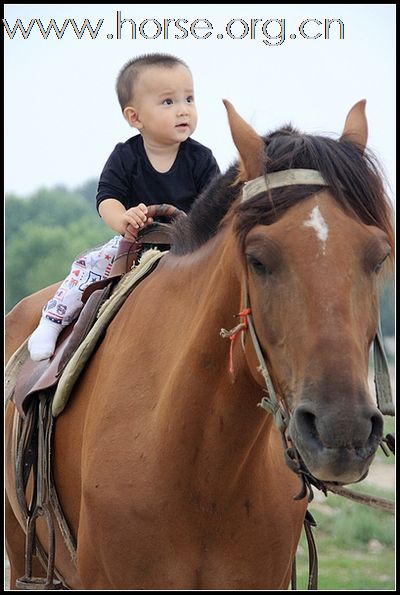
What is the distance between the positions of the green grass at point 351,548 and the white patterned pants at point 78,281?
188 inches

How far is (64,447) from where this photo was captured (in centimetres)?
423

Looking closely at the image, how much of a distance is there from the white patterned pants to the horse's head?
60.6 inches

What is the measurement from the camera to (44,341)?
4566 millimetres

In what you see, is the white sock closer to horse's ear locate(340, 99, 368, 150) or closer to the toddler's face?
the toddler's face

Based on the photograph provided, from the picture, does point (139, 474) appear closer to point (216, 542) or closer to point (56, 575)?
point (216, 542)

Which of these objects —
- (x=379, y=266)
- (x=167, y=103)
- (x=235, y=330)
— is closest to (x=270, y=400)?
(x=235, y=330)

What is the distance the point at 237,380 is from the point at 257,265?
1.62ft

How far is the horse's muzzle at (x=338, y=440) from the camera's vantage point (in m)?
2.66

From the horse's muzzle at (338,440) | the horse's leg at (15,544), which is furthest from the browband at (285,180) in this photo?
the horse's leg at (15,544)

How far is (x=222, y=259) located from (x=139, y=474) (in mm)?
872

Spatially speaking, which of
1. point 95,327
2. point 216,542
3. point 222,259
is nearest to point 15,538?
point 95,327

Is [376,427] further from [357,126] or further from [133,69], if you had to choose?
[133,69]

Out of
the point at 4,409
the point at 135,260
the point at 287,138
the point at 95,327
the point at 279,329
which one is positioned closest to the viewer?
the point at 279,329

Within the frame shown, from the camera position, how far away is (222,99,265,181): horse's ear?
3242 millimetres
